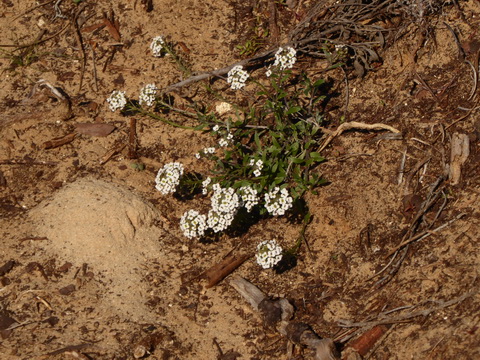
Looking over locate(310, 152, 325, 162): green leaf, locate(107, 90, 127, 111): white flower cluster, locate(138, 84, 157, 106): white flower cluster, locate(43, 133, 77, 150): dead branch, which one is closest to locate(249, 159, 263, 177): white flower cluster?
locate(310, 152, 325, 162): green leaf

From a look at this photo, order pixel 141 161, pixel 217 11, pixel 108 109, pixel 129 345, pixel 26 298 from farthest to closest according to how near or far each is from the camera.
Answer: pixel 217 11 < pixel 108 109 < pixel 141 161 < pixel 26 298 < pixel 129 345

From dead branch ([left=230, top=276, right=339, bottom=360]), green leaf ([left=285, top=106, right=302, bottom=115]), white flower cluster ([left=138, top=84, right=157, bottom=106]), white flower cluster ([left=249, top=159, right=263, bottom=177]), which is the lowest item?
dead branch ([left=230, top=276, right=339, bottom=360])

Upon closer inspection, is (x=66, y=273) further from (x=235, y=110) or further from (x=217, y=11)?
(x=217, y=11)

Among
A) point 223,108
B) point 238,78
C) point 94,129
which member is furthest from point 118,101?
point 238,78

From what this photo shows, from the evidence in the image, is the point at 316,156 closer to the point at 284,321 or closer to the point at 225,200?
the point at 225,200

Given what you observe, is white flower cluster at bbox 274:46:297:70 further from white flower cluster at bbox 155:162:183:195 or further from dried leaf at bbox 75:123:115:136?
dried leaf at bbox 75:123:115:136

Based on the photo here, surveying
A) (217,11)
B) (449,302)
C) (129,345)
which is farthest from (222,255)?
(217,11)

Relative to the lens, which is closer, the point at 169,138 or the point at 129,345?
the point at 129,345
